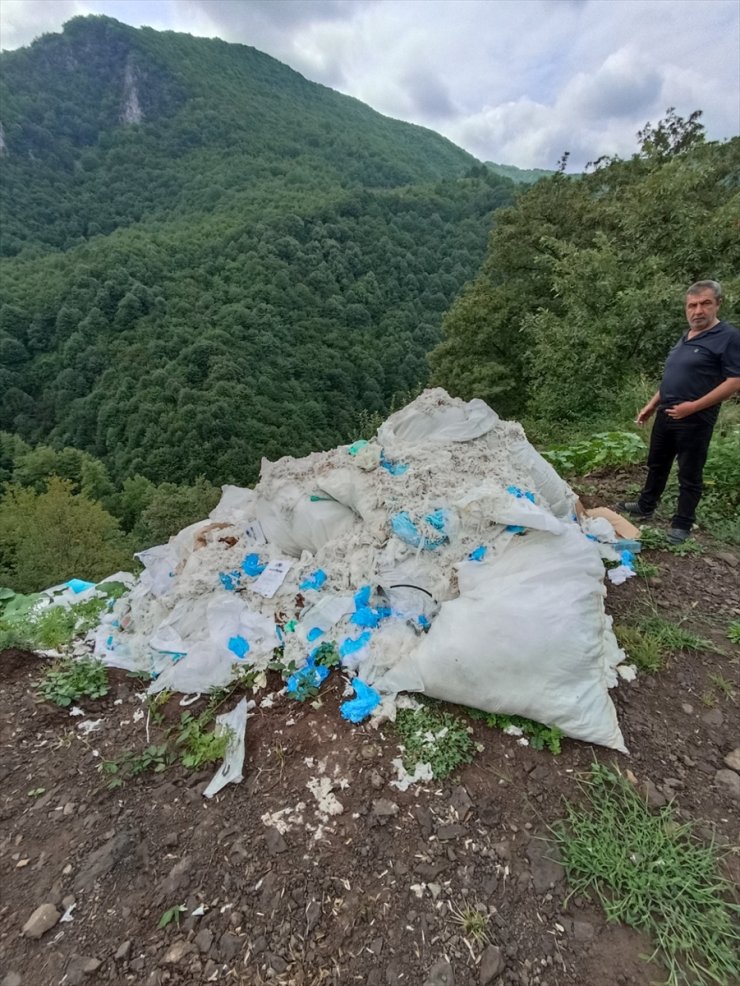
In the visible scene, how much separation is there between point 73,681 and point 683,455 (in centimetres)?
348

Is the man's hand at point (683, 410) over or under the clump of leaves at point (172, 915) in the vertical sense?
over

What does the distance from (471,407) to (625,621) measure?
153 cm

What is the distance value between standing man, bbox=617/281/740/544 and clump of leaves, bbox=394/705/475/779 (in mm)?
1995

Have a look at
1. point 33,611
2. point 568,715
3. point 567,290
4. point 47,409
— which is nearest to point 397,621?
point 568,715

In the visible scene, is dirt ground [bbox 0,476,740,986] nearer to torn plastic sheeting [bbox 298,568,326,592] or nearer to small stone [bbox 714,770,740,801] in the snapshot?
small stone [bbox 714,770,740,801]

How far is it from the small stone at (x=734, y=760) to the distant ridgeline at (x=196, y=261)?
1065 inches

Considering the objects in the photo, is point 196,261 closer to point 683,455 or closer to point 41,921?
point 683,455

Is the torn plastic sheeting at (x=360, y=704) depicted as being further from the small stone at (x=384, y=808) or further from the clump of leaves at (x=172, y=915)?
the clump of leaves at (x=172, y=915)

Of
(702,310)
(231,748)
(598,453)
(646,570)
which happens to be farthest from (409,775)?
(598,453)

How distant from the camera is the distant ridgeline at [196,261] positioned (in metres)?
31.1

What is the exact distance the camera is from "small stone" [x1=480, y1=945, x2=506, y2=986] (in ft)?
4.12

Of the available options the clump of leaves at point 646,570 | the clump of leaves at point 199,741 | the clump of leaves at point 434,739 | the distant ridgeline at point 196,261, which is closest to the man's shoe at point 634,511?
the clump of leaves at point 646,570

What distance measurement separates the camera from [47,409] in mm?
Answer: 33250

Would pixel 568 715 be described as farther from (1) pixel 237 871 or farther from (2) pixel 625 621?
(1) pixel 237 871
